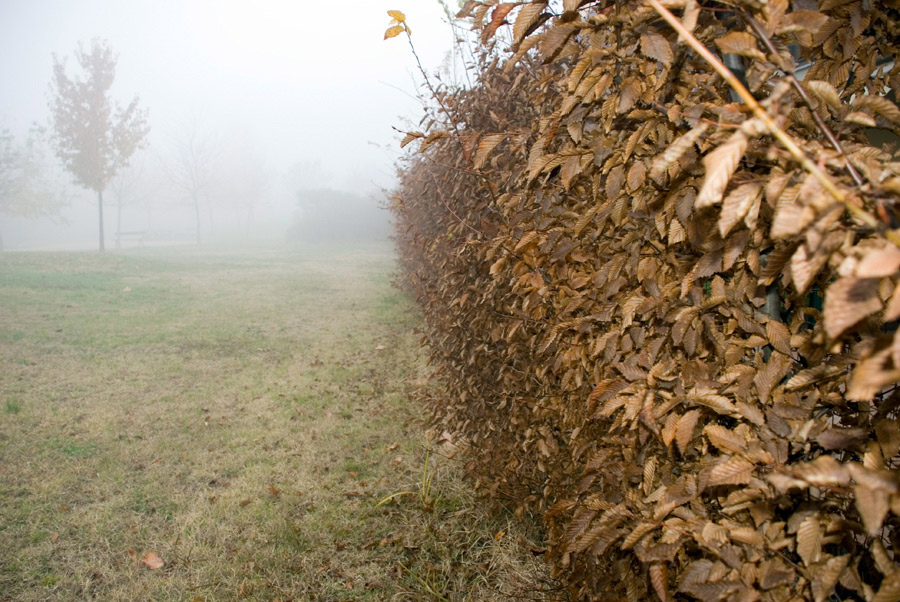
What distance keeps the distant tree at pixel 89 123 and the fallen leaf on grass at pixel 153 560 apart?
852 inches

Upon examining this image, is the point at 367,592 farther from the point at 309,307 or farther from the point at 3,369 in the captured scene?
the point at 309,307

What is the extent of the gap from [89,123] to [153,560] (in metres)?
22.8

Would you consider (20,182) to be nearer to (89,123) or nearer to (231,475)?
(89,123)

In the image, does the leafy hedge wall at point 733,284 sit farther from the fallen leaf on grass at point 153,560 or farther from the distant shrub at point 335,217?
the distant shrub at point 335,217

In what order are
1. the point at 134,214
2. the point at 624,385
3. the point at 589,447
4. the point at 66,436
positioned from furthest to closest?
the point at 134,214
the point at 66,436
the point at 589,447
the point at 624,385

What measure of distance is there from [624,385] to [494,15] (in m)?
0.88

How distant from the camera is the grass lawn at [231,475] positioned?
2672mm

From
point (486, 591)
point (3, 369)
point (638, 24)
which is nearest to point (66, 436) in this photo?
point (3, 369)

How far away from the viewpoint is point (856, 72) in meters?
1.09

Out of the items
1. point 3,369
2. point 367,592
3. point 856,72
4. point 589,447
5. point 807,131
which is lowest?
point 367,592

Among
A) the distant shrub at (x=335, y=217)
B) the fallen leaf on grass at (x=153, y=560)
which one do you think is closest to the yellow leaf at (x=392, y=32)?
the fallen leaf on grass at (x=153, y=560)

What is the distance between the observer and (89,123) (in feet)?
65.5

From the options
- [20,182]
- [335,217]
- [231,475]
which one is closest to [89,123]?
[20,182]

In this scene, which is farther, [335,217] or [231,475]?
[335,217]
